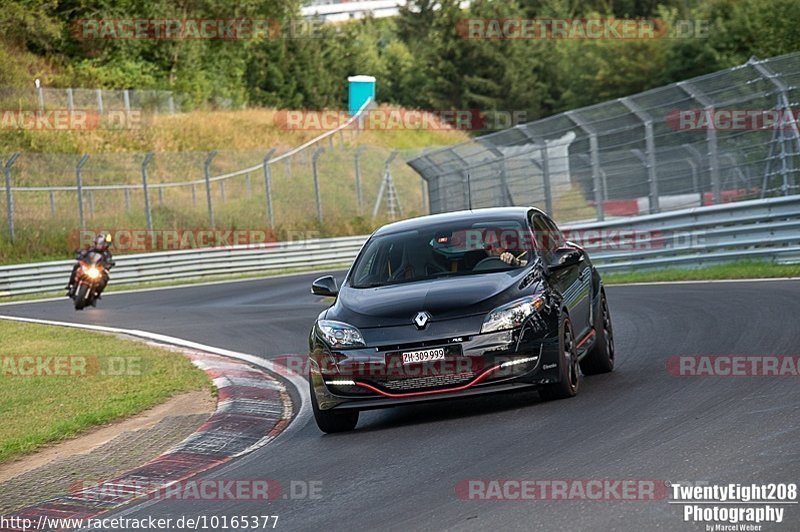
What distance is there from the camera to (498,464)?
24.8 ft

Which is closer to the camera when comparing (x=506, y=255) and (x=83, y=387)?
(x=506, y=255)

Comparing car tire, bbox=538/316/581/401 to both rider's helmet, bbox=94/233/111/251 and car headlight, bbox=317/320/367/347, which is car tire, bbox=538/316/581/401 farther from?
rider's helmet, bbox=94/233/111/251

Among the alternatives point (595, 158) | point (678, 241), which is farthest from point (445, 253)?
point (595, 158)

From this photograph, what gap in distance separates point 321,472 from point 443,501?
146 cm

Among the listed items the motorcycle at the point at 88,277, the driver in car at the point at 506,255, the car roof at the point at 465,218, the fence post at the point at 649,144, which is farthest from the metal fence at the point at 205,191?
the driver in car at the point at 506,255

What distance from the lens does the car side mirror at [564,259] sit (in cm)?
1010

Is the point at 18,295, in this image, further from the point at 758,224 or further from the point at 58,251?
the point at 758,224

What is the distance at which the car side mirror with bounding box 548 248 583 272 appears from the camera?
33.1 feet

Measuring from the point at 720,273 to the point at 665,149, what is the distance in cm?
368

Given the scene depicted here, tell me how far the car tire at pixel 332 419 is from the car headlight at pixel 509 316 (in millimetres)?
1179

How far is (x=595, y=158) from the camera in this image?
78.8ft

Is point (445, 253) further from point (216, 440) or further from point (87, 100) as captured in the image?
point (87, 100)

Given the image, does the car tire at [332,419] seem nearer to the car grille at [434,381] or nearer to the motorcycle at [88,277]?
the car grille at [434,381]

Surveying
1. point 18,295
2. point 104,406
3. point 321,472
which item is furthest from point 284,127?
Answer: point 321,472
